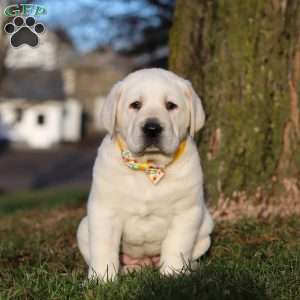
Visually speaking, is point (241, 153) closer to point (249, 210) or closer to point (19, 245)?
point (249, 210)

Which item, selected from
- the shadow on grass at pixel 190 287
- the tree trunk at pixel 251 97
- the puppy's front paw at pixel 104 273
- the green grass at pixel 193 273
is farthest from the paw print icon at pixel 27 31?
the shadow on grass at pixel 190 287

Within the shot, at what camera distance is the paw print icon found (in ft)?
22.4

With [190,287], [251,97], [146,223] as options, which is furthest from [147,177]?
[251,97]

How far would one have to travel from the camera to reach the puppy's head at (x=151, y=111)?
4000mm

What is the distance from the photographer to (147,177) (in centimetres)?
411

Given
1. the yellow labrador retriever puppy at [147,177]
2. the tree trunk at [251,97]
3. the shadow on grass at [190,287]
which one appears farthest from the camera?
the tree trunk at [251,97]

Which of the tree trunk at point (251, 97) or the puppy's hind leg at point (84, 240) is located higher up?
the tree trunk at point (251, 97)

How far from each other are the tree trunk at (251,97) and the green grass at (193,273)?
55 centimetres

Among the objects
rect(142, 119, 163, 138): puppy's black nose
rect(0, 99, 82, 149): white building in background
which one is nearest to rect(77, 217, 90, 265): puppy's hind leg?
rect(142, 119, 163, 138): puppy's black nose

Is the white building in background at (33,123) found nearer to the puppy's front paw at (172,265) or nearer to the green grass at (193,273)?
the green grass at (193,273)

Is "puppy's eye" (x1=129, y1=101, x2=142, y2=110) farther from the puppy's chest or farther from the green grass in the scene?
the green grass

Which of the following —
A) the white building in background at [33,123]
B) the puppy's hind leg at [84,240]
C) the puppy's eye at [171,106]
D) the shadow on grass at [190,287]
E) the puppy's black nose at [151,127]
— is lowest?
the white building in background at [33,123]

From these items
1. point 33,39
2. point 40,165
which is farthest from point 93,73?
point 33,39

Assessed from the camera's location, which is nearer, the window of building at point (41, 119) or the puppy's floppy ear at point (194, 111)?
the puppy's floppy ear at point (194, 111)
